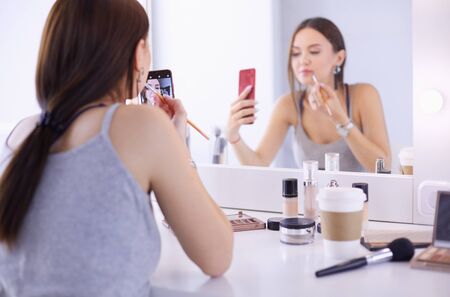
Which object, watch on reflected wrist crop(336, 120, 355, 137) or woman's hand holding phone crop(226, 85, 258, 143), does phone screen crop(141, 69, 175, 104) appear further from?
watch on reflected wrist crop(336, 120, 355, 137)

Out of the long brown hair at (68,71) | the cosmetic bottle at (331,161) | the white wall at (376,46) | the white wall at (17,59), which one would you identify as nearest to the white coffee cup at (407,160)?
the white wall at (376,46)

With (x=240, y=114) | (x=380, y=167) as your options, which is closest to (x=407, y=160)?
(x=380, y=167)

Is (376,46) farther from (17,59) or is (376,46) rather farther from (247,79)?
(17,59)

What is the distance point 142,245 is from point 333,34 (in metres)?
0.79

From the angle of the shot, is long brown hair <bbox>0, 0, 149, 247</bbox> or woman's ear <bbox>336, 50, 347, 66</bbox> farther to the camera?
woman's ear <bbox>336, 50, 347, 66</bbox>

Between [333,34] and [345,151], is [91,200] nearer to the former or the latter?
[345,151]

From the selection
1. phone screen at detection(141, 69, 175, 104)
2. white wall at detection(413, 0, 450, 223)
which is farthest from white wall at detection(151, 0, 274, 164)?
white wall at detection(413, 0, 450, 223)

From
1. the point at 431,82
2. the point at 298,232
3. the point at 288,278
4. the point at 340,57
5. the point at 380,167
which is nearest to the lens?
the point at 288,278

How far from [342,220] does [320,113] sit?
1.54 ft

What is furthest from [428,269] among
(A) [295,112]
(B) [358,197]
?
(A) [295,112]

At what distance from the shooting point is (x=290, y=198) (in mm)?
1161

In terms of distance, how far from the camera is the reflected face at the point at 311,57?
1.36 meters

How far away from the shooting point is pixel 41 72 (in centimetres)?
81

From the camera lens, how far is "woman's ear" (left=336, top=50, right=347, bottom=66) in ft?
4.36
